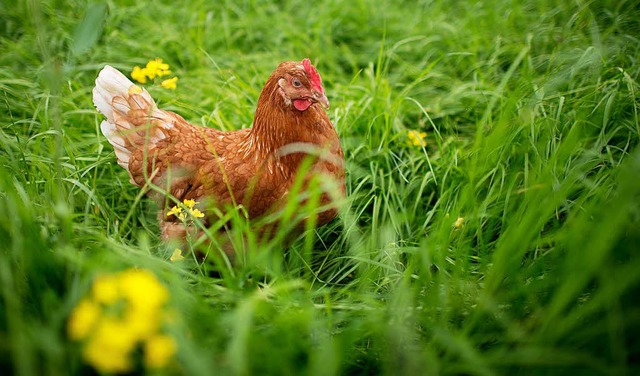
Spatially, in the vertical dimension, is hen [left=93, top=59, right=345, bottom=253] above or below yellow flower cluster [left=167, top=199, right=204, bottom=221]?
above

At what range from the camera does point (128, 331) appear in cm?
102

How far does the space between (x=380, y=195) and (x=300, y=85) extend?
82 centimetres

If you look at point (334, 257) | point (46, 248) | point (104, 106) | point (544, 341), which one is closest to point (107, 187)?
point (104, 106)

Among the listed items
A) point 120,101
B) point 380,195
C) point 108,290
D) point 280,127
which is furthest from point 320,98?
point 108,290

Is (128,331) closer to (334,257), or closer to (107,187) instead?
(334,257)

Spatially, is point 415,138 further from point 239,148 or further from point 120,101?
point 120,101

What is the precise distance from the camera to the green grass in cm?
135

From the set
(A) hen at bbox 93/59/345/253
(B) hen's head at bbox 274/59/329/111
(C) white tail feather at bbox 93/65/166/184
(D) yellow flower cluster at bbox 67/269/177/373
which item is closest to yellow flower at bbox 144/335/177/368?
(D) yellow flower cluster at bbox 67/269/177/373

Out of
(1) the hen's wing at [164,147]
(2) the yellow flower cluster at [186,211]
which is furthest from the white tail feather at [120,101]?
(2) the yellow flower cluster at [186,211]

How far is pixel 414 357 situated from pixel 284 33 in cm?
297

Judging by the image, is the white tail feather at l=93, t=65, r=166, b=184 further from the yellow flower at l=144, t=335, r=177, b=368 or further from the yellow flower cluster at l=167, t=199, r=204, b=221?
the yellow flower at l=144, t=335, r=177, b=368

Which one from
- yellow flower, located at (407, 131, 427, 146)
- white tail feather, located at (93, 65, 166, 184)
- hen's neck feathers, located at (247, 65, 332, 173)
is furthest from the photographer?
yellow flower, located at (407, 131, 427, 146)

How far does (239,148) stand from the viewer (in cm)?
226

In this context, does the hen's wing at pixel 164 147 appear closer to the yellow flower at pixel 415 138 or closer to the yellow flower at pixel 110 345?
the yellow flower at pixel 415 138
